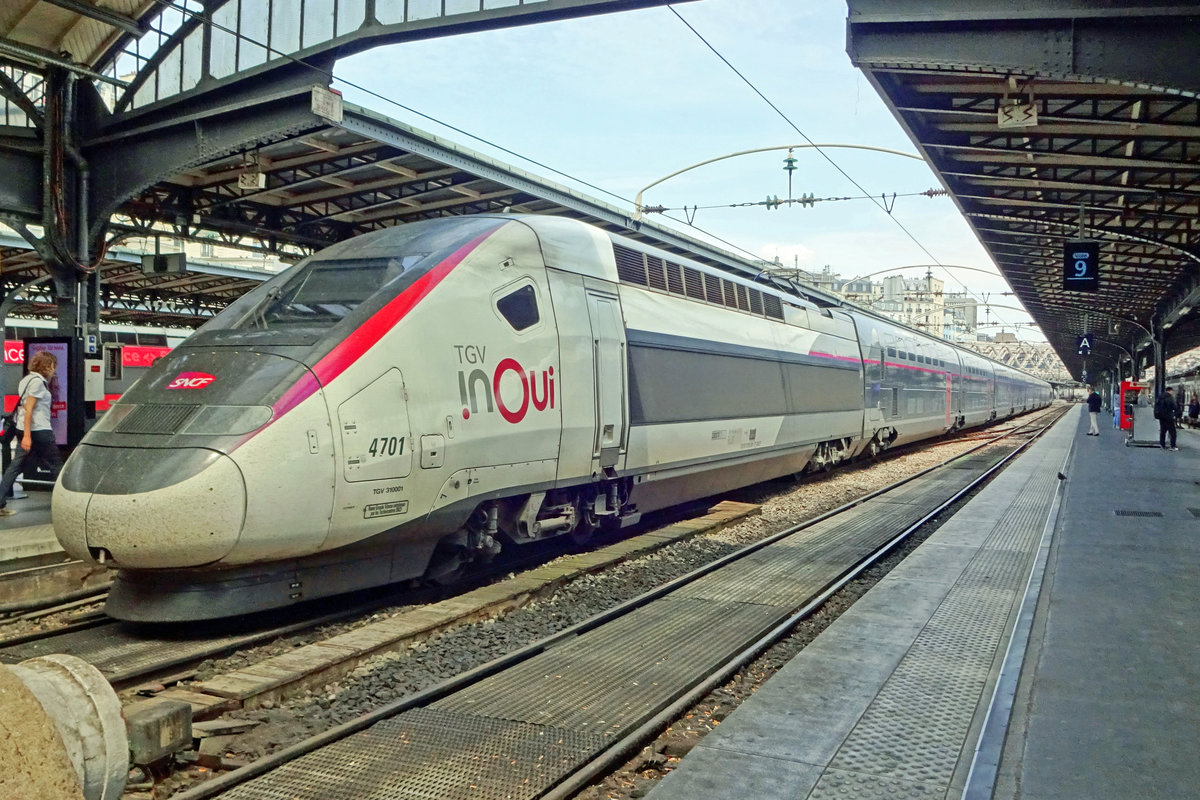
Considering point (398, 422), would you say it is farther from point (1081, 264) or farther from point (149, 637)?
point (1081, 264)

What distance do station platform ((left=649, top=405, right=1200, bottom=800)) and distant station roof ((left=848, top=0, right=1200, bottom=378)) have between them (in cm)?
436

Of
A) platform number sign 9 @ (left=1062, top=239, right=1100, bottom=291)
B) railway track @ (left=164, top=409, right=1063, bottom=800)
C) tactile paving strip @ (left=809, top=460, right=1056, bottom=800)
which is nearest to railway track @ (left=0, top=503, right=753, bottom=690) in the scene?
railway track @ (left=164, top=409, right=1063, bottom=800)

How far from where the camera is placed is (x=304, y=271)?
7855 millimetres

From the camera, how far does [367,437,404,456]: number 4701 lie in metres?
6.54

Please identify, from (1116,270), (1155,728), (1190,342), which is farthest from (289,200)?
(1190,342)

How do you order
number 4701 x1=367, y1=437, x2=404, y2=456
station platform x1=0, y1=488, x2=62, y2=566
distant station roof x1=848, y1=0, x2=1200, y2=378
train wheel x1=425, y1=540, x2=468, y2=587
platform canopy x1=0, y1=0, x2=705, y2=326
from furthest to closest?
platform canopy x1=0, y1=0, x2=705, y2=326 → station platform x1=0, y1=488, x2=62, y2=566 → distant station roof x1=848, y1=0, x2=1200, y2=378 → train wheel x1=425, y1=540, x2=468, y2=587 → number 4701 x1=367, y1=437, x2=404, y2=456

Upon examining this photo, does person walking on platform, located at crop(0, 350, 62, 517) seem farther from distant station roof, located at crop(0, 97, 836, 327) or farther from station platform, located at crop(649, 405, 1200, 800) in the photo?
station platform, located at crop(649, 405, 1200, 800)

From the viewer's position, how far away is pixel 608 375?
9211 millimetres

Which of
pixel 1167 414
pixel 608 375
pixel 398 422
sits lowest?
pixel 1167 414

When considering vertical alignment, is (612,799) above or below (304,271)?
→ below

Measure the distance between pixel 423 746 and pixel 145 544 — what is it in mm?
2264

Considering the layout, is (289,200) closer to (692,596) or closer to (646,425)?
(646,425)

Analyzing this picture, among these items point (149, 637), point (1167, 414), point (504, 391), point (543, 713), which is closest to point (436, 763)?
point (543, 713)

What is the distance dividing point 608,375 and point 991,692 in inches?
186
